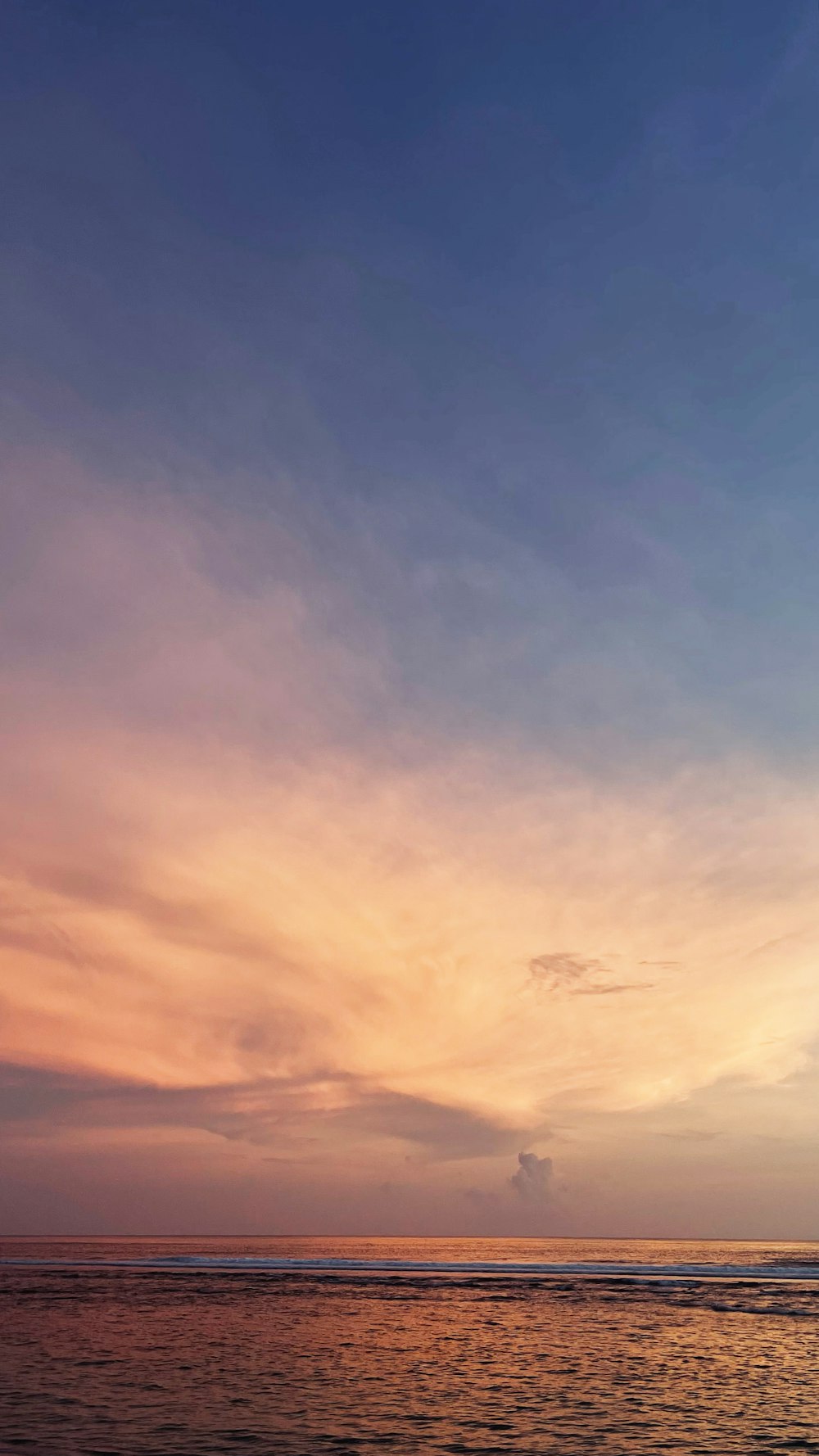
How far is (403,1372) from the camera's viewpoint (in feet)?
108

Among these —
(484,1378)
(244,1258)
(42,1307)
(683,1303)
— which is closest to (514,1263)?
(244,1258)

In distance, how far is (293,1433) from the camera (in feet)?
76.5

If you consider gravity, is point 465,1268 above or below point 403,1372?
below

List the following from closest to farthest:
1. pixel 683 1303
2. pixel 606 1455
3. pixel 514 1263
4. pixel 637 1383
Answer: pixel 606 1455
pixel 637 1383
pixel 683 1303
pixel 514 1263

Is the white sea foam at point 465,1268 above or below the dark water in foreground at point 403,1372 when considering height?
below

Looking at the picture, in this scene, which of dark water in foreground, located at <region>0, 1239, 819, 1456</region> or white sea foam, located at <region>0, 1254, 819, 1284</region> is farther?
white sea foam, located at <region>0, 1254, 819, 1284</region>

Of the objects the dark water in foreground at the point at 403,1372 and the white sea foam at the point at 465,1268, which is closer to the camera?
the dark water in foreground at the point at 403,1372

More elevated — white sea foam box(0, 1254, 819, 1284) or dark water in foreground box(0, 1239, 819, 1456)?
dark water in foreground box(0, 1239, 819, 1456)

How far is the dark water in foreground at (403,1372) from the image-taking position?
909 inches

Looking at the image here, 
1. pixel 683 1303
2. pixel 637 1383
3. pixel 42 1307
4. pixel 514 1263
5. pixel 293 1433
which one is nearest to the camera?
pixel 293 1433

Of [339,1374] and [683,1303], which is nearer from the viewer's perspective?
[339,1374]

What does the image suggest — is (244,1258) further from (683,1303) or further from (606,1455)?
(606,1455)

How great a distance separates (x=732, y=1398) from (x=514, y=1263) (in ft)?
345

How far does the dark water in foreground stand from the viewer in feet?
75.8
